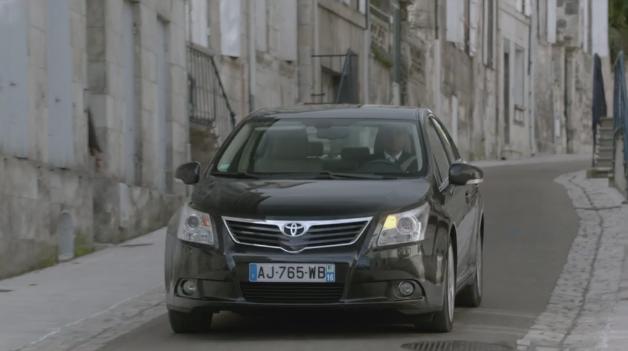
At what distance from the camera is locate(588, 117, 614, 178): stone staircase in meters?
32.8

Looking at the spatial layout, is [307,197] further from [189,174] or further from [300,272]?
[189,174]

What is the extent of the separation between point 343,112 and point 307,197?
1674mm

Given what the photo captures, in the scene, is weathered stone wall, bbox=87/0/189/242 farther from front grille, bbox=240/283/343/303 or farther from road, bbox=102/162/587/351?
front grille, bbox=240/283/343/303

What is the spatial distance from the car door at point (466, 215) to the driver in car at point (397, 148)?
0.61 meters

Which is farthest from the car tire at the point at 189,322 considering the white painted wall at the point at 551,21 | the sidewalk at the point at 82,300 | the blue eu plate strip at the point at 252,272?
the white painted wall at the point at 551,21

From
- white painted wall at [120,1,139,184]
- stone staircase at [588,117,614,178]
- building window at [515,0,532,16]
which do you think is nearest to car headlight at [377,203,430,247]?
white painted wall at [120,1,139,184]

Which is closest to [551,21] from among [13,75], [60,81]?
[60,81]

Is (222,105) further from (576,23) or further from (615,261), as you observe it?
(576,23)

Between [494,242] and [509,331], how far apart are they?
7544 mm

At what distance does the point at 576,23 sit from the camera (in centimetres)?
6494

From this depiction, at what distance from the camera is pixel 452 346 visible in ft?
34.9

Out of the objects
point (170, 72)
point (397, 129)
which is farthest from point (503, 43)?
point (397, 129)

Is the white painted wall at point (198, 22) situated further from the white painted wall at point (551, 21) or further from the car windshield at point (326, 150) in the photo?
the white painted wall at point (551, 21)

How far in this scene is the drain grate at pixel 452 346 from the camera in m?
10.5
